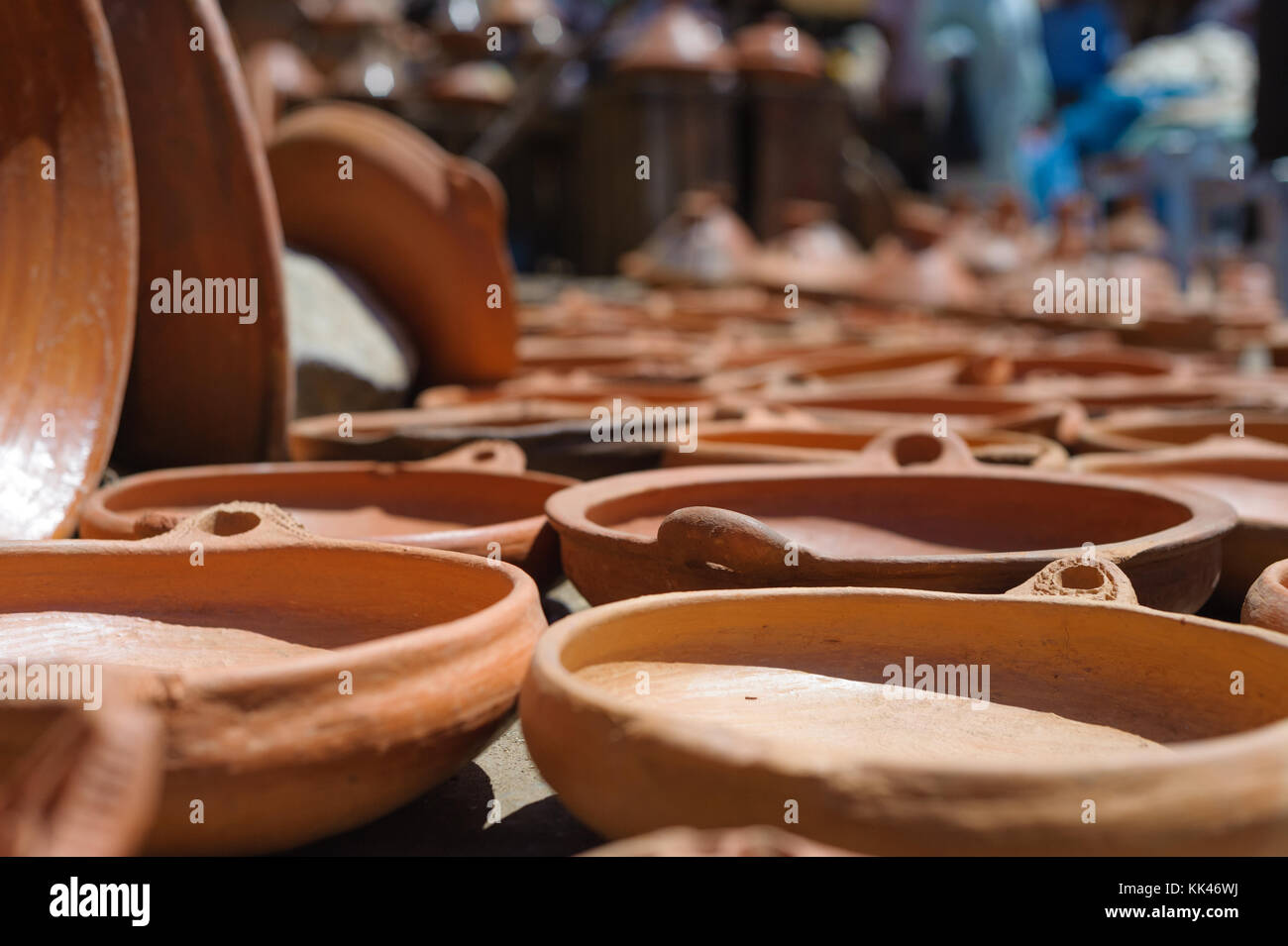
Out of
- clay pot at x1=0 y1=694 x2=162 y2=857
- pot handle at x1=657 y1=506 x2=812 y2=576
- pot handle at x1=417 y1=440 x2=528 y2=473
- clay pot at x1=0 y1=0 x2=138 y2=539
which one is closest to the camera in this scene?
clay pot at x1=0 y1=694 x2=162 y2=857

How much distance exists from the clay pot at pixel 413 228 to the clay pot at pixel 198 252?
1002 millimetres

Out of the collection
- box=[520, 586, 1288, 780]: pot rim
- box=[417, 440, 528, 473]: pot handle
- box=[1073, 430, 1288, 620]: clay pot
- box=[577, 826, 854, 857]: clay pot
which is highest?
box=[417, 440, 528, 473]: pot handle

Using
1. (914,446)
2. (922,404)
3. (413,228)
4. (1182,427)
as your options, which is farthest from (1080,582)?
(413,228)

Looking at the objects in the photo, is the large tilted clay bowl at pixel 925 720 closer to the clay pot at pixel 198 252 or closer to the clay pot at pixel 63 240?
the clay pot at pixel 63 240

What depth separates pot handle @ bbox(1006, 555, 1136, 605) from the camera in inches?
44.1

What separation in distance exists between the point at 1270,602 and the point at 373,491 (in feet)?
4.33

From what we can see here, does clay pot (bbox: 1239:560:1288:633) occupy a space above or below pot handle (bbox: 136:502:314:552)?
below

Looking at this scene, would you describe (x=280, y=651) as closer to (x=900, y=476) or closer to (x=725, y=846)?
(x=725, y=846)

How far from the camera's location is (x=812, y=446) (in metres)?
2.30

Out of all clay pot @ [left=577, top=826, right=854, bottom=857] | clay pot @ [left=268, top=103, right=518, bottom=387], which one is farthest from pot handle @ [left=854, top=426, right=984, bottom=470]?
clay pot @ [left=268, top=103, right=518, bottom=387]

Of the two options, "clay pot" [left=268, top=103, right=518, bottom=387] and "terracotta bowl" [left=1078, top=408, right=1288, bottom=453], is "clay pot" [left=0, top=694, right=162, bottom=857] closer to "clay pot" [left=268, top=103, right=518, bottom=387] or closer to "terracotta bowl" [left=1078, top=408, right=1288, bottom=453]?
"terracotta bowl" [left=1078, top=408, right=1288, bottom=453]

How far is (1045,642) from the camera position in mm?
1095

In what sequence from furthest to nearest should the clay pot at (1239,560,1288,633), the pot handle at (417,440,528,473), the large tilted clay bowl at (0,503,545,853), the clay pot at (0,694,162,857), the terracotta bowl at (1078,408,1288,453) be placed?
the terracotta bowl at (1078,408,1288,453)
the pot handle at (417,440,528,473)
the clay pot at (1239,560,1288,633)
the large tilted clay bowl at (0,503,545,853)
the clay pot at (0,694,162,857)
